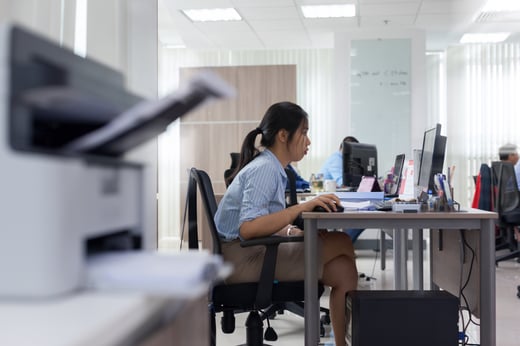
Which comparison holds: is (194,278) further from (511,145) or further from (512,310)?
(511,145)

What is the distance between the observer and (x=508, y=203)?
5.24 meters

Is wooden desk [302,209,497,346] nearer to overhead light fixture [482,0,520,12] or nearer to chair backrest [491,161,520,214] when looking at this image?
chair backrest [491,161,520,214]

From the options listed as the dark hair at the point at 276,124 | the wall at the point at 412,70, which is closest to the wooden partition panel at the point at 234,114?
the wall at the point at 412,70

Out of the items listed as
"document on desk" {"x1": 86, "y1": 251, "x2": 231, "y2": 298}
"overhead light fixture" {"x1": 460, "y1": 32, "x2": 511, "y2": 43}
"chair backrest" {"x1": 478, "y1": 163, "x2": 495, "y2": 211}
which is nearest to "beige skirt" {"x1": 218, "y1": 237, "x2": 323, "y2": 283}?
"document on desk" {"x1": 86, "y1": 251, "x2": 231, "y2": 298}

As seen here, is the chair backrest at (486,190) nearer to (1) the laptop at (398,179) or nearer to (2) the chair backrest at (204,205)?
(1) the laptop at (398,179)

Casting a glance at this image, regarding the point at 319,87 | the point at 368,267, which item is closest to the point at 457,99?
the point at 319,87

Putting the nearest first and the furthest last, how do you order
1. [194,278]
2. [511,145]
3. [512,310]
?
1. [194,278]
2. [512,310]
3. [511,145]

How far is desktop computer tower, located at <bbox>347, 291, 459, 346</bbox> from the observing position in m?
2.21

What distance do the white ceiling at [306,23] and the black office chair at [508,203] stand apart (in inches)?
74.9

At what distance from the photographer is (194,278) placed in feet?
2.39

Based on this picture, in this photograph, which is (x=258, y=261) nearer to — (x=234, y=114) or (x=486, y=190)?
(x=486, y=190)

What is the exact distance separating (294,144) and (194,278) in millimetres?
1831

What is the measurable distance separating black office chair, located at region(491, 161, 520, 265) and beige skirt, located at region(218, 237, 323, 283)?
339 cm

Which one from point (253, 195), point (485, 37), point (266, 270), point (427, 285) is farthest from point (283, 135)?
point (485, 37)
